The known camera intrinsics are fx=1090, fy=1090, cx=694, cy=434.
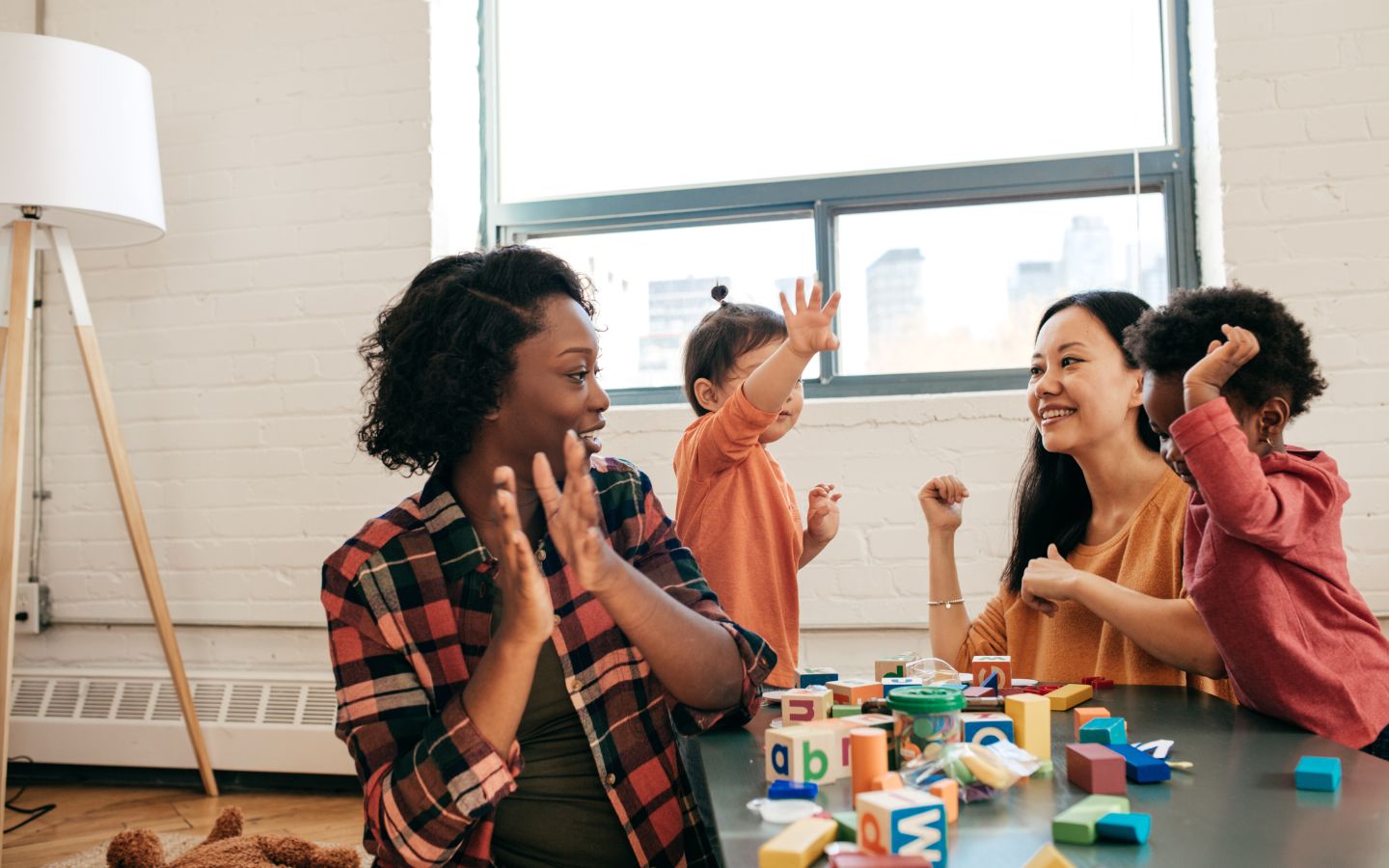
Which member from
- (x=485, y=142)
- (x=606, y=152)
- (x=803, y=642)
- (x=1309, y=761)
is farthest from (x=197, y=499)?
(x=1309, y=761)

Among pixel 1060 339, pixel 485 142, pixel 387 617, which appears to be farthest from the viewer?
pixel 485 142

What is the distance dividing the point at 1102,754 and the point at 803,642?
1.91 meters

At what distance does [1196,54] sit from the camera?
2.79 metres

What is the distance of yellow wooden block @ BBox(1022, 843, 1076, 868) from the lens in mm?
671

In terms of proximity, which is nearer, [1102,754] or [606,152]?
[1102,754]

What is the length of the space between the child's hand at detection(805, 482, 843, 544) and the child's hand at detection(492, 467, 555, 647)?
1.11m

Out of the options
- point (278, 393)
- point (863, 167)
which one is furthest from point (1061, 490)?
point (278, 393)

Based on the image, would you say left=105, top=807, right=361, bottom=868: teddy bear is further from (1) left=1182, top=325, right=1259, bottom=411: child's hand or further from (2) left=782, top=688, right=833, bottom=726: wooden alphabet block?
(1) left=1182, top=325, right=1259, bottom=411: child's hand

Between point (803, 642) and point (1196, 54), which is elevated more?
point (1196, 54)

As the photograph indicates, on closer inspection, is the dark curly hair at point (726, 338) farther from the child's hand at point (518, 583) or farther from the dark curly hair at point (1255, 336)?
the child's hand at point (518, 583)

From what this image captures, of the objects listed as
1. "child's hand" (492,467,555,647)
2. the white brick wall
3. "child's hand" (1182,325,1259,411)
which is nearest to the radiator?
the white brick wall

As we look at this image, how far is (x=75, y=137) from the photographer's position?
258 cm

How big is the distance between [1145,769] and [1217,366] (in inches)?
20.9

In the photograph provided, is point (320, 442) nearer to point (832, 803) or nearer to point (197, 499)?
point (197, 499)
